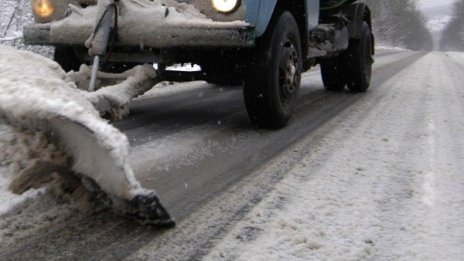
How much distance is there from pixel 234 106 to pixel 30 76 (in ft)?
13.4

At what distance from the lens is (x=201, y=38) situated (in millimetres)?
3820

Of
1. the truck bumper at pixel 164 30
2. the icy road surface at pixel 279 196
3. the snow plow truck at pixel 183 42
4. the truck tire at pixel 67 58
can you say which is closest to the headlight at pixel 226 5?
the snow plow truck at pixel 183 42

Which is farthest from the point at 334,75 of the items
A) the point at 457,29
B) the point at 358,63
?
the point at 457,29

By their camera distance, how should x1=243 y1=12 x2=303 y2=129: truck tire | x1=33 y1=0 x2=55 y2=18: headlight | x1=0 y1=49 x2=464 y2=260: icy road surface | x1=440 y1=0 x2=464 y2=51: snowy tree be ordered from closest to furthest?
x1=0 y1=49 x2=464 y2=260: icy road surface, x1=243 y1=12 x2=303 y2=129: truck tire, x1=33 y1=0 x2=55 y2=18: headlight, x1=440 y1=0 x2=464 y2=51: snowy tree

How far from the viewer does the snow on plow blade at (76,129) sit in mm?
1885

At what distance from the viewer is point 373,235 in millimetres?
2371

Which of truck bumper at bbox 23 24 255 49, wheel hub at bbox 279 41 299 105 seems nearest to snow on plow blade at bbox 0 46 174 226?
truck bumper at bbox 23 24 255 49

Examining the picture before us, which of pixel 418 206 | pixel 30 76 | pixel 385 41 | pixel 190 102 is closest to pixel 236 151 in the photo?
pixel 418 206

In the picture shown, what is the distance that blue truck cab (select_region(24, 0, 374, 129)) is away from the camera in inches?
151

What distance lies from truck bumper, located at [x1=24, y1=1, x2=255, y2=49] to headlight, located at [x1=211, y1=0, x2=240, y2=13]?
0.45 ft

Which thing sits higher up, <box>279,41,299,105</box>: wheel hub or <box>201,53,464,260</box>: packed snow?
<box>279,41,299,105</box>: wheel hub

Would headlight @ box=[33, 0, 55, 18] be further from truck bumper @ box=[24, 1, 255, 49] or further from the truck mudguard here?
the truck mudguard

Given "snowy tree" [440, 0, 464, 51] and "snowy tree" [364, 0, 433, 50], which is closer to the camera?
"snowy tree" [364, 0, 433, 50]

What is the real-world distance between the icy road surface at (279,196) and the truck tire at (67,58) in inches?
27.4
